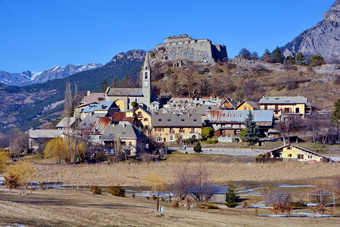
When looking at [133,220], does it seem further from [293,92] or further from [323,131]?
[293,92]

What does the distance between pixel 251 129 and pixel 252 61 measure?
5841 centimetres

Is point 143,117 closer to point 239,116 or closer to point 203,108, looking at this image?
point 203,108

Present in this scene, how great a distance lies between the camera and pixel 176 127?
72.9 metres

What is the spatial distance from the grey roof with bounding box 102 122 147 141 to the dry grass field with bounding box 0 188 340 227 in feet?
111

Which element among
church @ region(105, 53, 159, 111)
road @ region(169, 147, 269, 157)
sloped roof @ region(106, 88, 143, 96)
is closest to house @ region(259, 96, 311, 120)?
road @ region(169, 147, 269, 157)

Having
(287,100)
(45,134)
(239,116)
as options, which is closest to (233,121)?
(239,116)

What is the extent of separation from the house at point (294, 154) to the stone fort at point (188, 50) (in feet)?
223

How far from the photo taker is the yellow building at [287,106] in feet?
261

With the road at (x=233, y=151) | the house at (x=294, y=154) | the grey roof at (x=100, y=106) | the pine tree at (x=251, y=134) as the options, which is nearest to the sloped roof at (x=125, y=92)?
the grey roof at (x=100, y=106)

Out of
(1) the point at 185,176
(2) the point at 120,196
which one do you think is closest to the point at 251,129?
(1) the point at 185,176

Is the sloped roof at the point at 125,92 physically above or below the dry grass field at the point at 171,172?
above

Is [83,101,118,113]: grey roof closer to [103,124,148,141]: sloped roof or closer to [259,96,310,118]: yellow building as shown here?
[103,124,148,141]: sloped roof

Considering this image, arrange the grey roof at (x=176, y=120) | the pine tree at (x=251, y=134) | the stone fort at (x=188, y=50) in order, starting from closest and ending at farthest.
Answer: the pine tree at (x=251, y=134)
the grey roof at (x=176, y=120)
the stone fort at (x=188, y=50)

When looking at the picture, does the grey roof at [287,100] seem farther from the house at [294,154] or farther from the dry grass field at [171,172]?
the dry grass field at [171,172]
